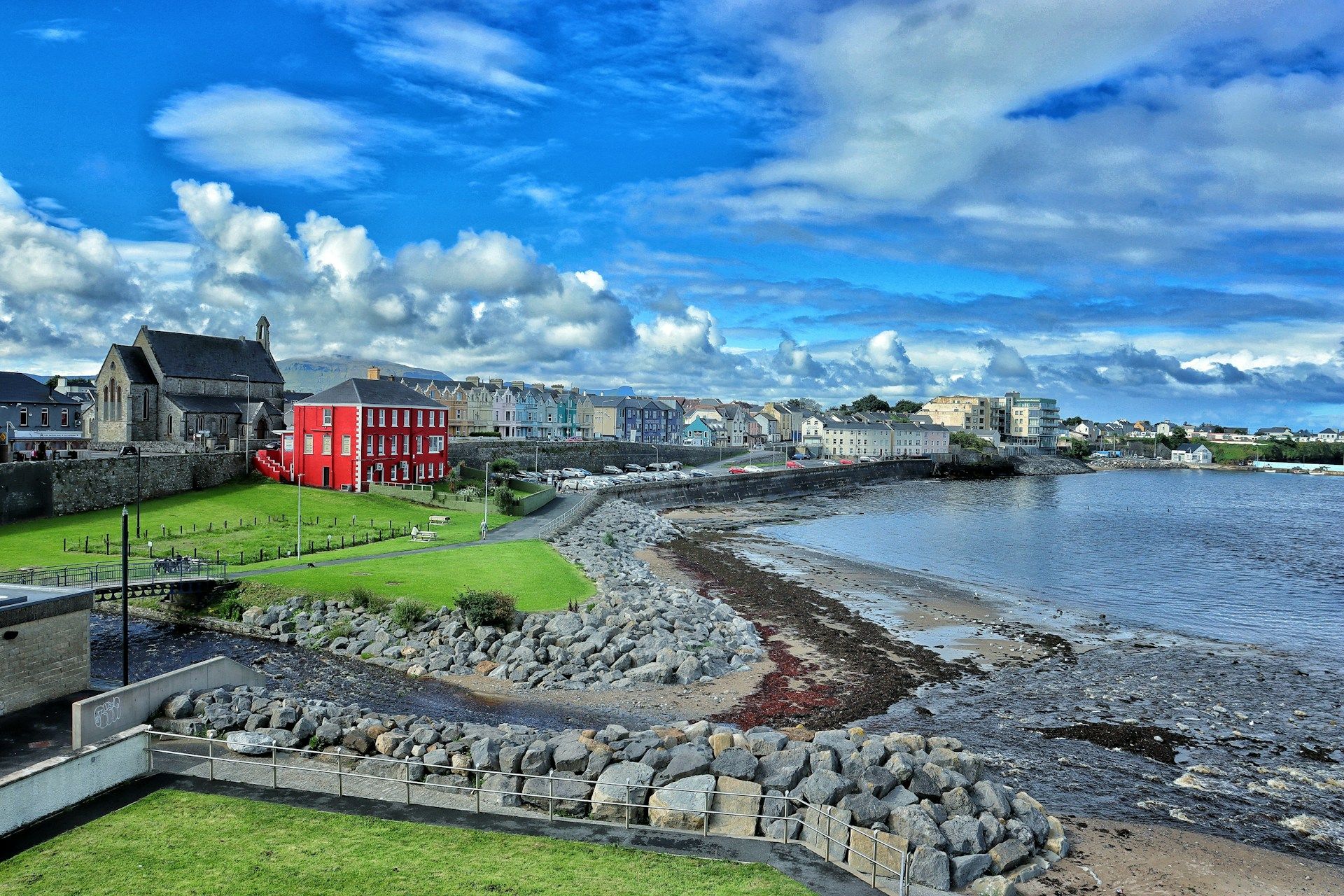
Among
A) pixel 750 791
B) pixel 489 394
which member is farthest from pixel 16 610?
pixel 489 394

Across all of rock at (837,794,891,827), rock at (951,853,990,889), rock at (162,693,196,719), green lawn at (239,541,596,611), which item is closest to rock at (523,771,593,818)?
rock at (837,794,891,827)

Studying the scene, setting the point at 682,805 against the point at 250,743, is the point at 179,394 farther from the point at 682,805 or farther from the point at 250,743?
the point at 682,805

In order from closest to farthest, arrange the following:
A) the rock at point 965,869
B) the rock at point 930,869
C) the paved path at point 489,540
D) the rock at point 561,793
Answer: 1. the rock at point 930,869
2. the rock at point 965,869
3. the rock at point 561,793
4. the paved path at point 489,540

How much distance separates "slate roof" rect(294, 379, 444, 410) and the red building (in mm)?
68

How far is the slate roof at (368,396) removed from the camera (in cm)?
5916

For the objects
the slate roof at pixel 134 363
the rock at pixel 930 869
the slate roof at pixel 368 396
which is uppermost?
the slate roof at pixel 134 363

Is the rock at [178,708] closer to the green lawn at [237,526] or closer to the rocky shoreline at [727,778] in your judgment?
the rocky shoreline at [727,778]

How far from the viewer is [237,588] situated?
33500mm

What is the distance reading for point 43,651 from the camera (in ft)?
65.0

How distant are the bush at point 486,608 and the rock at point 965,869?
19198 mm

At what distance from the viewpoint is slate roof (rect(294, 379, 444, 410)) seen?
59.2m

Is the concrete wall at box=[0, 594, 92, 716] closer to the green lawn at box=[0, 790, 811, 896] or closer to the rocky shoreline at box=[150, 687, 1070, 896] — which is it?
the rocky shoreline at box=[150, 687, 1070, 896]

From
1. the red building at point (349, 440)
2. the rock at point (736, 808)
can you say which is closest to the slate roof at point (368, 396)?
the red building at point (349, 440)

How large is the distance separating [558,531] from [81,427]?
52113 millimetres
